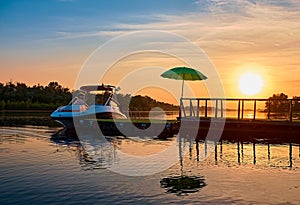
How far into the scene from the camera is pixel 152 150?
20203 millimetres

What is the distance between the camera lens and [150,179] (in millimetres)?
12789

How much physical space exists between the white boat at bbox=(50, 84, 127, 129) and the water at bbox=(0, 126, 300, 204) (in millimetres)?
15585

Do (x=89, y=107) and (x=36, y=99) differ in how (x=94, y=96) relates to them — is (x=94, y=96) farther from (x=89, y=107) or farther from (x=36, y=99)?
(x=36, y=99)

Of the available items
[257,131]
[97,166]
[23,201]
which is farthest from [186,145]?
[23,201]

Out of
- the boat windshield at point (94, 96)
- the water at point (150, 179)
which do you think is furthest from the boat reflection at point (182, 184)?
the boat windshield at point (94, 96)

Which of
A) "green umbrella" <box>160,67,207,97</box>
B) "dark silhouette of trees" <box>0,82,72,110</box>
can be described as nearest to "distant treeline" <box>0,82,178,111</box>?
"dark silhouette of trees" <box>0,82,72,110</box>

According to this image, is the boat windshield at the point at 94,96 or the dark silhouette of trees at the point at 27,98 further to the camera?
the dark silhouette of trees at the point at 27,98

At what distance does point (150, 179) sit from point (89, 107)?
25.5 meters

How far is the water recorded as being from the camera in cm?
1055

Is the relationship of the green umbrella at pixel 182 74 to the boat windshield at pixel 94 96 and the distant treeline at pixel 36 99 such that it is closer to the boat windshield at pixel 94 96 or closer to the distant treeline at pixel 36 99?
the boat windshield at pixel 94 96

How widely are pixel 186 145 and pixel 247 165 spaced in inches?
273

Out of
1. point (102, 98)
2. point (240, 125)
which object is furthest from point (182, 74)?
point (102, 98)

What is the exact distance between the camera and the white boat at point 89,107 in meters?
35.3

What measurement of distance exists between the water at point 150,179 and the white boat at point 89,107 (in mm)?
15585
